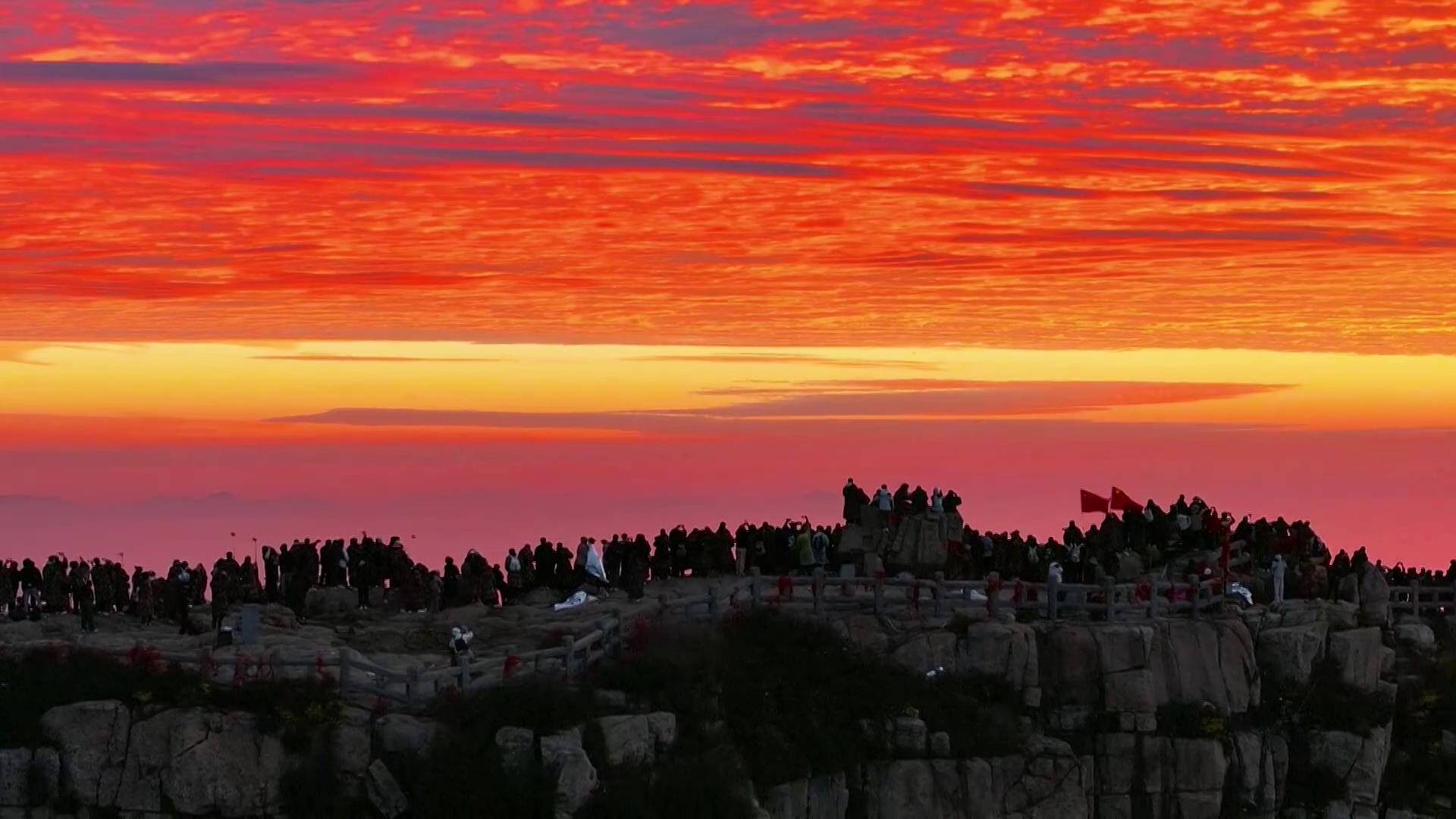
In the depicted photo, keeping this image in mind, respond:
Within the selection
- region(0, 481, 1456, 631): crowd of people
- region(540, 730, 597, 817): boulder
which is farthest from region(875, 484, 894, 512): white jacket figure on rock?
region(540, 730, 597, 817): boulder

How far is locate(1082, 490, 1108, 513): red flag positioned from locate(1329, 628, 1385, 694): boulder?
306 inches

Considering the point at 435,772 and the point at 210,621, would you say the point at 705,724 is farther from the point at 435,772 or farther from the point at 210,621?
the point at 210,621

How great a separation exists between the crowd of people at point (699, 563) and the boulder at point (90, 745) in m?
9.99

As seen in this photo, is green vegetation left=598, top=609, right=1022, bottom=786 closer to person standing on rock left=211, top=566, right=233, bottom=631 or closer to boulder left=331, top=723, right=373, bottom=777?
boulder left=331, top=723, right=373, bottom=777

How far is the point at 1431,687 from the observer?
80188mm

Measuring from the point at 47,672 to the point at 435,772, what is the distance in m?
10.3

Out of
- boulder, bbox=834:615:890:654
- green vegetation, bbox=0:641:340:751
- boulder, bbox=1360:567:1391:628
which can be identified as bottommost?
green vegetation, bbox=0:641:340:751

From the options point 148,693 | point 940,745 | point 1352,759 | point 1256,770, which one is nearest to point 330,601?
point 148,693

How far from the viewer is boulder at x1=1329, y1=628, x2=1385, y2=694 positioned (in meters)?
76.9

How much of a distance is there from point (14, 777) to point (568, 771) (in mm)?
13434

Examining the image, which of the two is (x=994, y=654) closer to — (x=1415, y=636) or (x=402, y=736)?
(x=1415, y=636)

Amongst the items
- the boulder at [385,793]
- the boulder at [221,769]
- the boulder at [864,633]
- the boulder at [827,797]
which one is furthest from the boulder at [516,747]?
the boulder at [864,633]

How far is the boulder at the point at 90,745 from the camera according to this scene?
208ft

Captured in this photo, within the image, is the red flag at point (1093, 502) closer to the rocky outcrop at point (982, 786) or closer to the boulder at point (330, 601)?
the rocky outcrop at point (982, 786)
